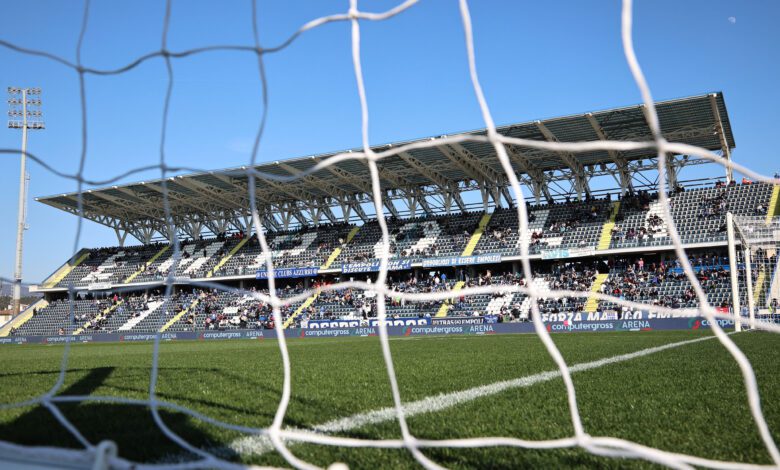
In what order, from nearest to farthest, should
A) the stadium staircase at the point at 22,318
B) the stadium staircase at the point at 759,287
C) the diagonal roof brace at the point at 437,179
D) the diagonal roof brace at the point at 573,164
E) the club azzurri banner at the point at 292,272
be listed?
the stadium staircase at the point at 759,287 → the diagonal roof brace at the point at 573,164 → the diagonal roof brace at the point at 437,179 → the club azzurri banner at the point at 292,272 → the stadium staircase at the point at 22,318

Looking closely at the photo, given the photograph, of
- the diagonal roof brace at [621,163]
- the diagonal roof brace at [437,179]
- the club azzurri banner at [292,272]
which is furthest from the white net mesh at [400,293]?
the club azzurri banner at [292,272]

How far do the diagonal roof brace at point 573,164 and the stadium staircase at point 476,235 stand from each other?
4452 mm

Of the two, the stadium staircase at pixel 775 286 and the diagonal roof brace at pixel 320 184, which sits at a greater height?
the diagonal roof brace at pixel 320 184

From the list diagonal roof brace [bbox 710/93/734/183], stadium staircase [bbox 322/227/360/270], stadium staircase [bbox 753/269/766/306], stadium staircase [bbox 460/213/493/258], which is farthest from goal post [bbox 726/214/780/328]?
stadium staircase [bbox 322/227/360/270]

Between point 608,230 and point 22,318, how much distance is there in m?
32.9

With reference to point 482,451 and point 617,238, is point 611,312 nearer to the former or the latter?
point 617,238

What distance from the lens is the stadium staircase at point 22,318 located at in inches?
1404

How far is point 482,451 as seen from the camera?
9.09 feet

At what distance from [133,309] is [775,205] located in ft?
93.5

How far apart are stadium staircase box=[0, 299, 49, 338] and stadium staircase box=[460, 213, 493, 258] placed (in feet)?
82.1

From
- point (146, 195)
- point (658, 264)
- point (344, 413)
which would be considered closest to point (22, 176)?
point (146, 195)

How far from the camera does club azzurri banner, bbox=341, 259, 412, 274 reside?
2908cm

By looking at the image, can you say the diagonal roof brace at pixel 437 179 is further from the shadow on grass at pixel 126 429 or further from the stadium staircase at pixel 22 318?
the stadium staircase at pixel 22 318

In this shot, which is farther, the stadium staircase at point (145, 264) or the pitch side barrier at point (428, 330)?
the stadium staircase at point (145, 264)
